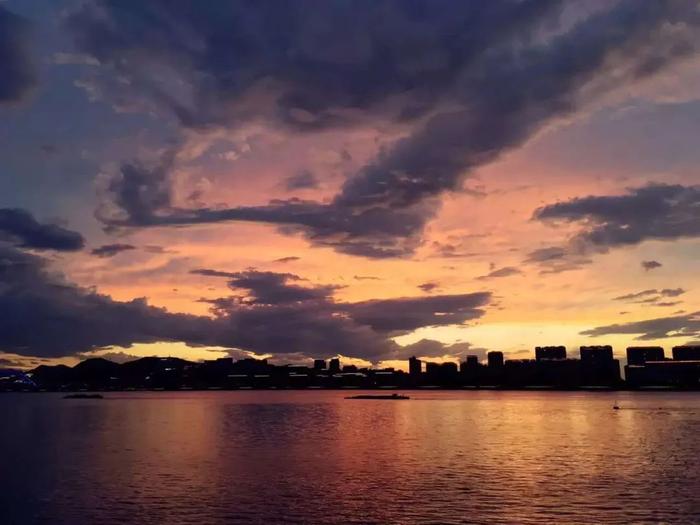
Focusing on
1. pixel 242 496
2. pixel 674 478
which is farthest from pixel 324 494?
pixel 674 478

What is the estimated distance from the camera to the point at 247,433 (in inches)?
5384

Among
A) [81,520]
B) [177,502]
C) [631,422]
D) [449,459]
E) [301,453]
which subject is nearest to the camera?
[81,520]

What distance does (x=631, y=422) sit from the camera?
17500 centimetres

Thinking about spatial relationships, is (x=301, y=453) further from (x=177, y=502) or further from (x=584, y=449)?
(x=584, y=449)

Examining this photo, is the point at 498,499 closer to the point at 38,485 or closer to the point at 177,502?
the point at 177,502

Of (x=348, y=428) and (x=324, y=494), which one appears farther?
(x=348, y=428)

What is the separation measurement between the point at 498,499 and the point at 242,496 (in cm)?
2547

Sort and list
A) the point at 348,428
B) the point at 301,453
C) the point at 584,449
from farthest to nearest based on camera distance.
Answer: the point at 348,428
the point at 584,449
the point at 301,453

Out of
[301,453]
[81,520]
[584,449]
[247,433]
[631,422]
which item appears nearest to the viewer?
[81,520]

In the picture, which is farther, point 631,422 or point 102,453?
point 631,422

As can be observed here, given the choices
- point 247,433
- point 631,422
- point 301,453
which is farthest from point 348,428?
point 631,422

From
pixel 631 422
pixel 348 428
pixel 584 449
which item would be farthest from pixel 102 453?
pixel 631 422

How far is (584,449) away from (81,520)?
81910 millimetres

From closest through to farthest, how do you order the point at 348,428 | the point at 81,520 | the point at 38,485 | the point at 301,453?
the point at 81,520 < the point at 38,485 < the point at 301,453 < the point at 348,428
